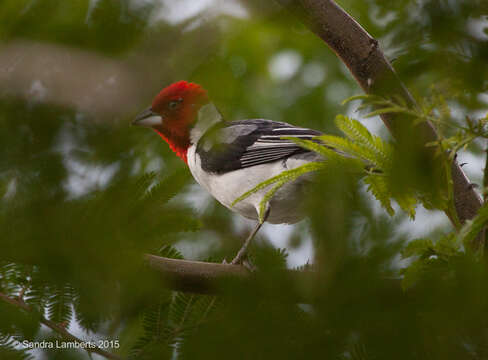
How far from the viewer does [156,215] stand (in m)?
1.51

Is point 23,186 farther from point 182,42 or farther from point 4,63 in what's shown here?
point 182,42

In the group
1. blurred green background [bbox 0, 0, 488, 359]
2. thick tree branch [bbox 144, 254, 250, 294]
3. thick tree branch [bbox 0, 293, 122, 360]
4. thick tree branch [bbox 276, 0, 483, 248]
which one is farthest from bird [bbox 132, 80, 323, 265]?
thick tree branch [bbox 0, 293, 122, 360]

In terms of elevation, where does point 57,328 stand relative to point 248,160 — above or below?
above

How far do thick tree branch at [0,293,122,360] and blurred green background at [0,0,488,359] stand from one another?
25 millimetres

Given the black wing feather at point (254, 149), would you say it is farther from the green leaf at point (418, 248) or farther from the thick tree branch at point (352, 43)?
the green leaf at point (418, 248)

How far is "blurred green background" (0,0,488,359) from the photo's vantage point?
0.83m

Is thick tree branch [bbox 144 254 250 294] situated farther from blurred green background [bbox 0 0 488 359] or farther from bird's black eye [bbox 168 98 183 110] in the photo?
bird's black eye [bbox 168 98 183 110]

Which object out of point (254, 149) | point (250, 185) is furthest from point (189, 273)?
point (254, 149)

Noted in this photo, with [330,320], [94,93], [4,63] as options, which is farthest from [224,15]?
[330,320]

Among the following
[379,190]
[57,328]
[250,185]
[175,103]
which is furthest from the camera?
[175,103]

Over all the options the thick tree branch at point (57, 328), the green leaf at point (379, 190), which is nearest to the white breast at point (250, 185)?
the thick tree branch at point (57, 328)

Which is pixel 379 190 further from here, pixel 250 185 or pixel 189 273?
pixel 250 185

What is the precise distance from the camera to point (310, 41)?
12.5 ft

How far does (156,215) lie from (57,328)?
0.41 meters
